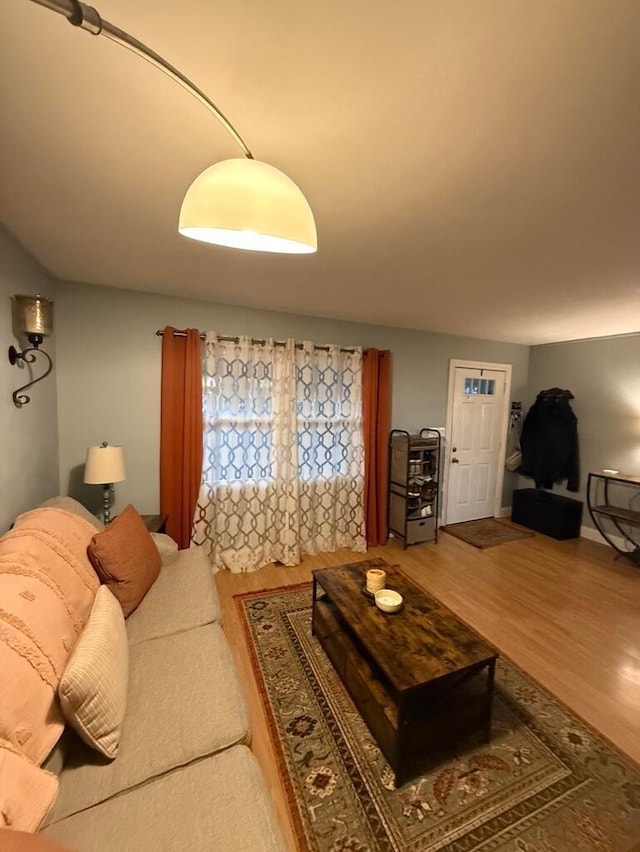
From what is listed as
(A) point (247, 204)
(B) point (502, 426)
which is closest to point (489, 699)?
(A) point (247, 204)

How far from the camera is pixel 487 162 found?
1.07 meters

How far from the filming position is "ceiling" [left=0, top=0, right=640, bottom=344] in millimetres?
692

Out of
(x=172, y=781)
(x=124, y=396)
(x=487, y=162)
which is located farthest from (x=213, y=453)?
(x=487, y=162)

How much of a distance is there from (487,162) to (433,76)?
378mm

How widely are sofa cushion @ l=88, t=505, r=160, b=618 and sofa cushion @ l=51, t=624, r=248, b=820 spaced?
0.29 meters

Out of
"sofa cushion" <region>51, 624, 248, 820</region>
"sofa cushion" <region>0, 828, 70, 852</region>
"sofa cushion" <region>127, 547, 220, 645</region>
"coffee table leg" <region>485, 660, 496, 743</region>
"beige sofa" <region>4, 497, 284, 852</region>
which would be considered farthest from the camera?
"sofa cushion" <region>127, 547, 220, 645</region>

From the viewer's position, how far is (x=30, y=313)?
1653 millimetres

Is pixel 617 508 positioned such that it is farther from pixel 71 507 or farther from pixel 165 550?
pixel 71 507

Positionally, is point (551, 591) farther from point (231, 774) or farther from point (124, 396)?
point (124, 396)

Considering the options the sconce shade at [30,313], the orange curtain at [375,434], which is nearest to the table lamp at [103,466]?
the sconce shade at [30,313]

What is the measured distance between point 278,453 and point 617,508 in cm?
349

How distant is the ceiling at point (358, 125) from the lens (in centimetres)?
69

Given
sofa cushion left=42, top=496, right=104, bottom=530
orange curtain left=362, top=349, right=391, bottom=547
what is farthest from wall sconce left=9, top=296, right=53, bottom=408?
orange curtain left=362, top=349, right=391, bottom=547

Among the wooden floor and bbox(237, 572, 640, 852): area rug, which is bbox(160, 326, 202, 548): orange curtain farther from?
bbox(237, 572, 640, 852): area rug
